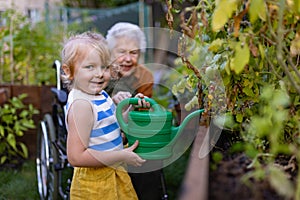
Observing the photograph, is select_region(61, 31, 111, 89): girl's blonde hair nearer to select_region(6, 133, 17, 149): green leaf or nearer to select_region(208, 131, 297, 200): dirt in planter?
select_region(208, 131, 297, 200): dirt in planter

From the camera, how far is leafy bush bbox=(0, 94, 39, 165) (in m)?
4.00

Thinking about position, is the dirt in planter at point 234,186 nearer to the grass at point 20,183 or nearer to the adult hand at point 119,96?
the adult hand at point 119,96

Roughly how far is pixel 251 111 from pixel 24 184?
7.59 ft

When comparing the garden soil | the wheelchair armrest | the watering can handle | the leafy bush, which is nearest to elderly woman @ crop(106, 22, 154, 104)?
the wheelchair armrest

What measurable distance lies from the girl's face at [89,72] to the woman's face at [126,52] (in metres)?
1.02

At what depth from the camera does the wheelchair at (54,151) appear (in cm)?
289

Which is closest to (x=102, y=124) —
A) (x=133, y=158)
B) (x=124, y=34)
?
(x=133, y=158)

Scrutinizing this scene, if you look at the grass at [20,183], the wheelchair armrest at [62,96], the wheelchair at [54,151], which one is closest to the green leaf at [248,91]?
the wheelchair at [54,151]

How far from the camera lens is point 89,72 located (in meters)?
2.09

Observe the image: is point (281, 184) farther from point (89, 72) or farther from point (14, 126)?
point (14, 126)

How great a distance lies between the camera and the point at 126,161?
2.04 metres

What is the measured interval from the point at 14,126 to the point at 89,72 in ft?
7.09

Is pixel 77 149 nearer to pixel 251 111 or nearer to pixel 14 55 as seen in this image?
pixel 251 111

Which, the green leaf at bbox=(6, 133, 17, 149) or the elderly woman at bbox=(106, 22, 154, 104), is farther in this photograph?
the green leaf at bbox=(6, 133, 17, 149)
